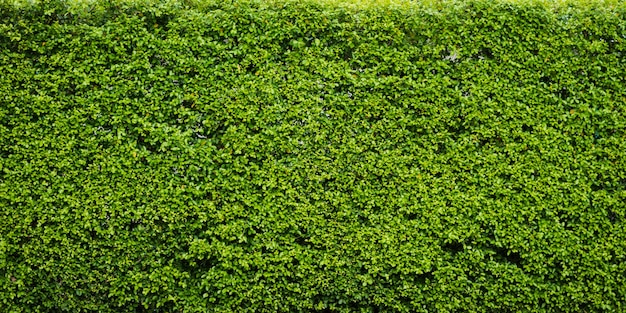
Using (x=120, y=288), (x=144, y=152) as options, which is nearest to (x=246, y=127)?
(x=144, y=152)

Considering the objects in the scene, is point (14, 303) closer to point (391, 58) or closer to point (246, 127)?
point (246, 127)

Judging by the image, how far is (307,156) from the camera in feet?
17.7

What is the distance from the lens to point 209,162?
210 inches

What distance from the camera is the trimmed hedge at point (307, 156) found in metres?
5.34

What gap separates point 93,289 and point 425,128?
3.45 meters

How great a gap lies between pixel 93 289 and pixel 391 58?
11.6 feet

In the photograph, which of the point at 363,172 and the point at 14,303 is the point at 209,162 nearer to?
the point at 363,172

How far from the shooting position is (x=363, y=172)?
540 cm

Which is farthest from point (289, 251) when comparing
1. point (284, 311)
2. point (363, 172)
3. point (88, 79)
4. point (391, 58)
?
point (88, 79)

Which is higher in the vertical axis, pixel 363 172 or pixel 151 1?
pixel 151 1

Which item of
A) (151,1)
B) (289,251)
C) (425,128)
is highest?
(151,1)

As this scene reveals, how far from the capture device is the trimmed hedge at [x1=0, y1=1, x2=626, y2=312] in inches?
210

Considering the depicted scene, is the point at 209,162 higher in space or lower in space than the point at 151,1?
lower

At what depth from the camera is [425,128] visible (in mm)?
5422
